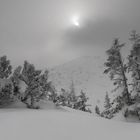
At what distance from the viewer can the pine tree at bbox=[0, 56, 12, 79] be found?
18.0 m

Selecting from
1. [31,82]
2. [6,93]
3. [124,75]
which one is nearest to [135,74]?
[124,75]

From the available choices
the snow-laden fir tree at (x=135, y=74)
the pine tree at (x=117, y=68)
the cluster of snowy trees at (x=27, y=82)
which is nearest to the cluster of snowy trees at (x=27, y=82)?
the cluster of snowy trees at (x=27, y=82)

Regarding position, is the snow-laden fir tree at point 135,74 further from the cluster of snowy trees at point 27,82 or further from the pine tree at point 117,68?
the cluster of snowy trees at point 27,82

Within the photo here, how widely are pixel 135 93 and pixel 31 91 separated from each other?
1098 centimetres

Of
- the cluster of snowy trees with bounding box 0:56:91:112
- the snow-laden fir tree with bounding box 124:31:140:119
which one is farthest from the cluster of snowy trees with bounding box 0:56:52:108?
the snow-laden fir tree with bounding box 124:31:140:119

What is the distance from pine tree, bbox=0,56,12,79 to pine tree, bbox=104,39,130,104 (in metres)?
11.3

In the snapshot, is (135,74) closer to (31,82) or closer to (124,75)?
(124,75)

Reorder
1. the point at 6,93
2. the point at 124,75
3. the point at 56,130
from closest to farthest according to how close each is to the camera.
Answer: the point at 56,130
the point at 6,93
the point at 124,75

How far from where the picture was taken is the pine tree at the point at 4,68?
18.0m

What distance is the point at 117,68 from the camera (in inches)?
709

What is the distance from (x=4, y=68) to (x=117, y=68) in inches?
505

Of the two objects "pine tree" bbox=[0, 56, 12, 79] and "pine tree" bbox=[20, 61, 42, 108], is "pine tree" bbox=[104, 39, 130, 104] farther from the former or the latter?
"pine tree" bbox=[0, 56, 12, 79]

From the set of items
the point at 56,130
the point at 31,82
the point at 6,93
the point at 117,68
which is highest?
the point at 117,68

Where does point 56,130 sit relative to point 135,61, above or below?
below
